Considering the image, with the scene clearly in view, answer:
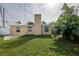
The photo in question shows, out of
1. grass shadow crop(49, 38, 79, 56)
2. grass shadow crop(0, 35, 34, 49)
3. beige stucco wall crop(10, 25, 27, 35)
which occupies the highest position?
beige stucco wall crop(10, 25, 27, 35)

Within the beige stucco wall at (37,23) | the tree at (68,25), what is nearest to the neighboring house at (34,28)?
the beige stucco wall at (37,23)

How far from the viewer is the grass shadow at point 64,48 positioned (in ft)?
13.0

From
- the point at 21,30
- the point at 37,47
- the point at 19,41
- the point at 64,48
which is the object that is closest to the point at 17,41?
the point at 19,41

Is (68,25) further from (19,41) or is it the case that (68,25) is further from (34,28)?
(19,41)

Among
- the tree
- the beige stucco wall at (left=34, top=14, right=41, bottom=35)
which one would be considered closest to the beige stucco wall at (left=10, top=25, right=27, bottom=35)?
the beige stucco wall at (left=34, top=14, right=41, bottom=35)

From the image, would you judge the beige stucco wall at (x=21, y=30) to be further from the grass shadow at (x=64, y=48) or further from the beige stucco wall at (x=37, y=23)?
the grass shadow at (x=64, y=48)

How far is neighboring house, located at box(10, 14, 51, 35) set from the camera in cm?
398

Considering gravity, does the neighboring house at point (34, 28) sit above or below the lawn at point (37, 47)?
above

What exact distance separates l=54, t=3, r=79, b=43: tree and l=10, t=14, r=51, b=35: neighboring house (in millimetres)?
165

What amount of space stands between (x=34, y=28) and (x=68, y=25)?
0.54 m

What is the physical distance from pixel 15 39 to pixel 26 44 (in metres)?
0.20

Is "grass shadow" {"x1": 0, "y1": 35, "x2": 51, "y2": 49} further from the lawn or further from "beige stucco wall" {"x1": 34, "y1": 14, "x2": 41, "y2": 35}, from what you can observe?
"beige stucco wall" {"x1": 34, "y1": 14, "x2": 41, "y2": 35}

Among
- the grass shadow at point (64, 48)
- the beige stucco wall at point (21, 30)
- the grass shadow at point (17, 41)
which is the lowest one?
the grass shadow at point (64, 48)

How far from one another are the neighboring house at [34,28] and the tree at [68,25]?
165 millimetres
